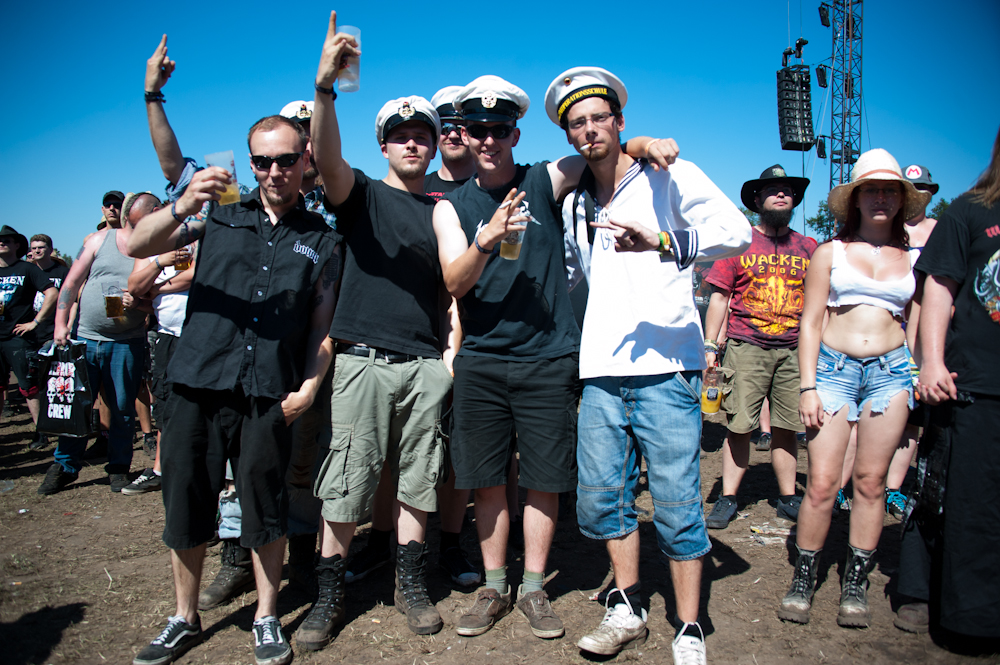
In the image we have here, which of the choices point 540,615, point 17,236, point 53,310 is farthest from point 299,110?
point 17,236

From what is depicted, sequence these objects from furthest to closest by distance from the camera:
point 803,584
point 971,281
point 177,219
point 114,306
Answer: point 114,306 → point 803,584 → point 971,281 → point 177,219

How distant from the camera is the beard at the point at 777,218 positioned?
4805 millimetres

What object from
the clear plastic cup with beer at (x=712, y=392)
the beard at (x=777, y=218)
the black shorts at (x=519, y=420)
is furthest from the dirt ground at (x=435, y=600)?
the beard at (x=777, y=218)

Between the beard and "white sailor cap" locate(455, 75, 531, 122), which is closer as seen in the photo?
"white sailor cap" locate(455, 75, 531, 122)

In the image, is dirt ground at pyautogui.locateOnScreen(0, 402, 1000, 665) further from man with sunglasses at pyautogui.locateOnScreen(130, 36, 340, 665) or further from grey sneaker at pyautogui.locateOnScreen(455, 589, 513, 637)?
man with sunglasses at pyautogui.locateOnScreen(130, 36, 340, 665)

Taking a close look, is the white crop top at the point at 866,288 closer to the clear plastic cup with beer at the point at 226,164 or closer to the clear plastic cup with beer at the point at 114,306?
the clear plastic cup with beer at the point at 226,164

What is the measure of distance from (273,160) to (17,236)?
20.9ft

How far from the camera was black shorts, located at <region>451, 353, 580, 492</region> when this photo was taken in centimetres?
296

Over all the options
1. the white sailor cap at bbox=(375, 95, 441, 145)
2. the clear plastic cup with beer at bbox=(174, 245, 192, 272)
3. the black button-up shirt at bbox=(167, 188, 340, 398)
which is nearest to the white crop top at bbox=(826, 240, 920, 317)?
the white sailor cap at bbox=(375, 95, 441, 145)

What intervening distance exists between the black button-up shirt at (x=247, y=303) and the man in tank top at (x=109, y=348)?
3.16 m

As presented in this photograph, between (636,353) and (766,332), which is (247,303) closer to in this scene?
(636,353)

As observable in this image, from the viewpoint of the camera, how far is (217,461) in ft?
8.90

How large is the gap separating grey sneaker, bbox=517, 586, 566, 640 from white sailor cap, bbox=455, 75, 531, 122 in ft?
7.90

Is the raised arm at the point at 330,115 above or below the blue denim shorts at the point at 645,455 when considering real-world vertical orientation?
above
